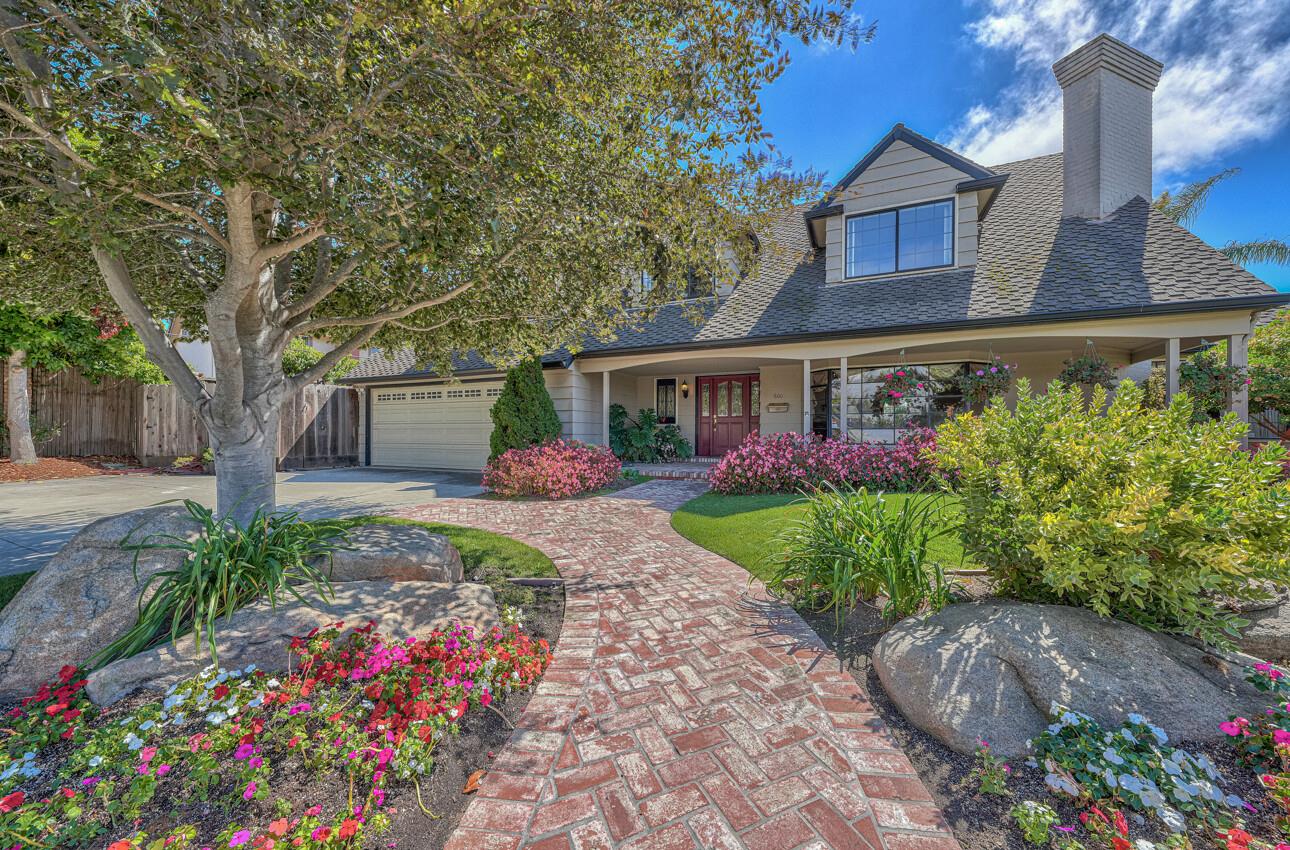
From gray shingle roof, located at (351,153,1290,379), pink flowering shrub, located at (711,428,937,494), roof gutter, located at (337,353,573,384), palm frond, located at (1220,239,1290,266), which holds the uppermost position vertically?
palm frond, located at (1220,239,1290,266)

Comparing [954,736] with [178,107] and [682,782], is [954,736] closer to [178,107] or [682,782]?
[682,782]

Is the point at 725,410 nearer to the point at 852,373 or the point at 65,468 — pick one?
the point at 852,373

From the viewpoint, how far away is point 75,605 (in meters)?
2.64

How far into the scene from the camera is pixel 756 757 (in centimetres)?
204

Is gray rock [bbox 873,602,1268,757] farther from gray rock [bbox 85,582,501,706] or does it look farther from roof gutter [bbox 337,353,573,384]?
roof gutter [bbox 337,353,573,384]

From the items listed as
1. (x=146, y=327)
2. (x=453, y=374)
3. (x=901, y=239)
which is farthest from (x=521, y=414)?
(x=901, y=239)

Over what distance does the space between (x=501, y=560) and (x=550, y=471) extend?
3.78m

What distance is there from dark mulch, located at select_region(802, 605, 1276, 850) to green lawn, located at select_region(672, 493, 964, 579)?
1.76 meters

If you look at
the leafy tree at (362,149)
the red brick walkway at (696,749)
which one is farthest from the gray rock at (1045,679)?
the leafy tree at (362,149)

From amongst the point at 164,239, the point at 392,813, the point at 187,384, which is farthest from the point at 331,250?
the point at 392,813

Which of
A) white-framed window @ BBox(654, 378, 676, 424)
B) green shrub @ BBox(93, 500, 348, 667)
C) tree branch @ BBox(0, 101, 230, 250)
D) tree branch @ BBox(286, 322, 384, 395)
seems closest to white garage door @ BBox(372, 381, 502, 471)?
white-framed window @ BBox(654, 378, 676, 424)

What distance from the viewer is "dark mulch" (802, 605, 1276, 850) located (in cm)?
163

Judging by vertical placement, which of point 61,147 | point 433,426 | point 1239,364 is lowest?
point 433,426

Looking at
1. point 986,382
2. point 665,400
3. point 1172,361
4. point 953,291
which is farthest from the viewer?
point 665,400
